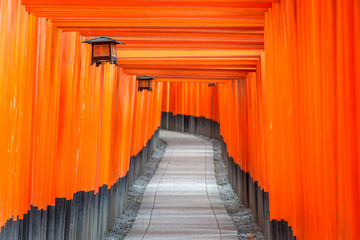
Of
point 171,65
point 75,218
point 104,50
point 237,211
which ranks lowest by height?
point 237,211

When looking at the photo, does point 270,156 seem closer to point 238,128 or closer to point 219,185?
point 238,128

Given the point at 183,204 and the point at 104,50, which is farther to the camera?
the point at 183,204

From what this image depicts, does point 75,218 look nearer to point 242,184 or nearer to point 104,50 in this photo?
point 104,50

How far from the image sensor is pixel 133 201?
1252cm

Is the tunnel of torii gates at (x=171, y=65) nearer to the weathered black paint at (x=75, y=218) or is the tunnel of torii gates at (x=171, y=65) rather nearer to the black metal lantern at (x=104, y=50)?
the weathered black paint at (x=75, y=218)

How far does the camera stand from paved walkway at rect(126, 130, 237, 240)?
376 inches

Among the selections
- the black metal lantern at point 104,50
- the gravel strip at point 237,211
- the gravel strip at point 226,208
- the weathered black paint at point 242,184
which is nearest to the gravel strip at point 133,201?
the gravel strip at point 226,208

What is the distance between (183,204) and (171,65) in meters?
4.26

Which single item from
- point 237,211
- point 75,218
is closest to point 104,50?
point 75,218

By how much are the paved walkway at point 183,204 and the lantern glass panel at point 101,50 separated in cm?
444

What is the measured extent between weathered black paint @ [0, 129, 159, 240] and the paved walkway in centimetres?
67

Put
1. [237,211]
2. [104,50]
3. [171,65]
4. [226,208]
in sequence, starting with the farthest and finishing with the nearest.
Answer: [226,208], [237,211], [171,65], [104,50]

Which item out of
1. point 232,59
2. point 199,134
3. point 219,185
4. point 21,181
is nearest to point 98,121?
point 232,59

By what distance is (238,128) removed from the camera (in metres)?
12.0
